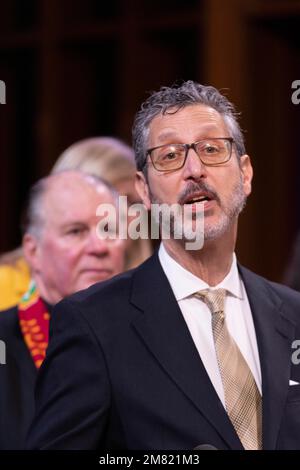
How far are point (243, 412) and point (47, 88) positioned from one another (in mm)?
2833

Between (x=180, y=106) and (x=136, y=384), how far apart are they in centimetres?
38

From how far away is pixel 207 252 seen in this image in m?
1.39

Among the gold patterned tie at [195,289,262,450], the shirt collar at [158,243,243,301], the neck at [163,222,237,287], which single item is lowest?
the gold patterned tie at [195,289,262,450]

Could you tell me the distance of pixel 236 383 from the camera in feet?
4.36

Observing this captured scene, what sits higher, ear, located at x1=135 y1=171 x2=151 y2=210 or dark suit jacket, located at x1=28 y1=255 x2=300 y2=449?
ear, located at x1=135 y1=171 x2=151 y2=210

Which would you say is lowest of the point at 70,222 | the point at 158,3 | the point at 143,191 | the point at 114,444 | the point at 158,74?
the point at 114,444

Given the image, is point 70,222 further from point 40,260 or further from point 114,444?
point 114,444

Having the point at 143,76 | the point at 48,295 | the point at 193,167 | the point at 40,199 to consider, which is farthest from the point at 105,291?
the point at 143,76

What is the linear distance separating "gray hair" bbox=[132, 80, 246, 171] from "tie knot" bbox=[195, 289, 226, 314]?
20 cm

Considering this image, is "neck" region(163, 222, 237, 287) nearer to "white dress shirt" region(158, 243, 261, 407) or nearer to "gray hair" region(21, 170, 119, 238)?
"white dress shirt" region(158, 243, 261, 407)

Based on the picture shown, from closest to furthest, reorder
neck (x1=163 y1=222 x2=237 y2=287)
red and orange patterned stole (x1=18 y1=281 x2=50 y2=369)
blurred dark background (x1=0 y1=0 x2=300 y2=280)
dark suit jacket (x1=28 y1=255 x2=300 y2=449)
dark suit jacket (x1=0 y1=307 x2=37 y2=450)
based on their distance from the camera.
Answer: dark suit jacket (x1=28 y1=255 x2=300 y2=449)
neck (x1=163 y1=222 x2=237 y2=287)
dark suit jacket (x1=0 y1=307 x2=37 y2=450)
red and orange patterned stole (x1=18 y1=281 x2=50 y2=369)
blurred dark background (x1=0 y1=0 x2=300 y2=280)

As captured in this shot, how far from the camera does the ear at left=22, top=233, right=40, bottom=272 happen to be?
2.36m

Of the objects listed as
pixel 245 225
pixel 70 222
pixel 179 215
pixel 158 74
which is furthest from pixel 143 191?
pixel 158 74

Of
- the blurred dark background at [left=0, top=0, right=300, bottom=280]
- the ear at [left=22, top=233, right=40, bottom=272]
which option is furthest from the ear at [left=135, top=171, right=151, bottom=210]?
the blurred dark background at [left=0, top=0, right=300, bottom=280]
